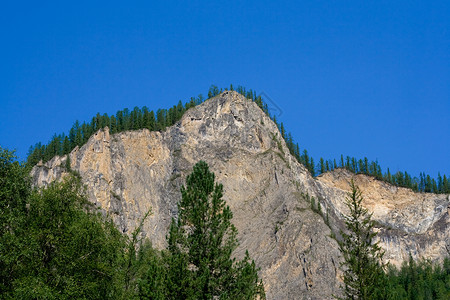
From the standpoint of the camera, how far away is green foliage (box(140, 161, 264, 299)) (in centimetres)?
3428

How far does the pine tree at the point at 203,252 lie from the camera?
35000 millimetres

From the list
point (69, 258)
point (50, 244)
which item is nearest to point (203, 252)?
point (69, 258)

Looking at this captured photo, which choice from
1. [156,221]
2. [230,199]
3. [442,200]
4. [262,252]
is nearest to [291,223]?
[262,252]

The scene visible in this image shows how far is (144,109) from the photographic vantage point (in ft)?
506

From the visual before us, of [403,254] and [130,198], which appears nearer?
[130,198]

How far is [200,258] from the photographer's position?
3694 cm

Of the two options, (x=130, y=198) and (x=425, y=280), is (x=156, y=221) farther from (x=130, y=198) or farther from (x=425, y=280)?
(x=425, y=280)

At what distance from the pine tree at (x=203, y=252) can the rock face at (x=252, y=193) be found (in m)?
76.0

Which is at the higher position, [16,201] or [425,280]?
[425,280]

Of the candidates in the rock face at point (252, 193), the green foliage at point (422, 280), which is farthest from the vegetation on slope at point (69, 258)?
the green foliage at point (422, 280)

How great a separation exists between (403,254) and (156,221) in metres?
67.4

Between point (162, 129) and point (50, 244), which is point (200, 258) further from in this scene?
point (162, 129)

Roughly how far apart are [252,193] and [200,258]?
3967 inches

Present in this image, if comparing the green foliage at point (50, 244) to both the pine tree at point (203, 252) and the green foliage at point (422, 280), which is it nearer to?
the pine tree at point (203, 252)
